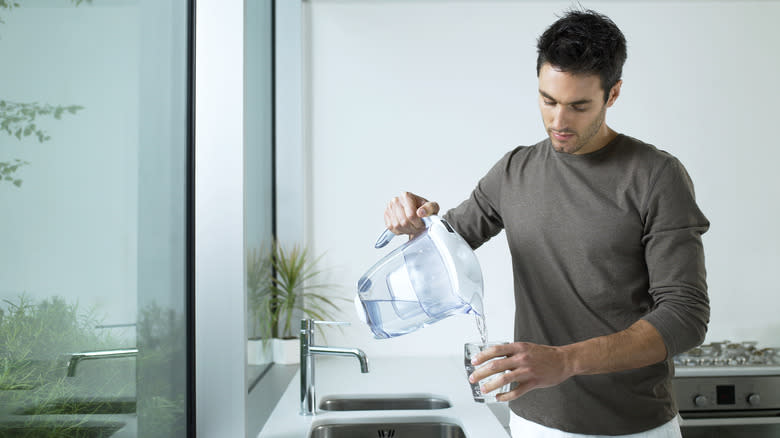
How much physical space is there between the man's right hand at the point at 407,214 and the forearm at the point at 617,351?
16.1 inches

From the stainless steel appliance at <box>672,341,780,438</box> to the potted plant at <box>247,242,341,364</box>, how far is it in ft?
4.60

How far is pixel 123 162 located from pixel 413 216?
57 cm

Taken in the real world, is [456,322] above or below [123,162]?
below

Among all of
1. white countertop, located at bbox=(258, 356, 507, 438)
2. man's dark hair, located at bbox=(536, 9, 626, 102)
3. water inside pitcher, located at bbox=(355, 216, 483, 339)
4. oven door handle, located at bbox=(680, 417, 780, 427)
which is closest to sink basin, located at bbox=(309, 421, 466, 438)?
white countertop, located at bbox=(258, 356, 507, 438)

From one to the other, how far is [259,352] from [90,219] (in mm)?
1290

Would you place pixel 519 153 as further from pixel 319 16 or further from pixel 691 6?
pixel 691 6

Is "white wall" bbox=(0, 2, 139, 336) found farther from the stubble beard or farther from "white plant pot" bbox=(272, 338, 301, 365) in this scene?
"white plant pot" bbox=(272, 338, 301, 365)

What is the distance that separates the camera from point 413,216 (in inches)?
50.3

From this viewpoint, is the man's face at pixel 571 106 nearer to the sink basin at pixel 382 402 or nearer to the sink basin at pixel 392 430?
the sink basin at pixel 392 430

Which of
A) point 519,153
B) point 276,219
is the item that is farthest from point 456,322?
point 519,153

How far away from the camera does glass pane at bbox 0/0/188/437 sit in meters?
0.68

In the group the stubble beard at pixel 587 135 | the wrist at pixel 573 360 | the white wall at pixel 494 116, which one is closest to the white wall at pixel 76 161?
the wrist at pixel 573 360

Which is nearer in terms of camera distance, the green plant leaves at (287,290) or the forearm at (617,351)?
the forearm at (617,351)

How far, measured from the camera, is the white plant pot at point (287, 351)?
2373 mm
